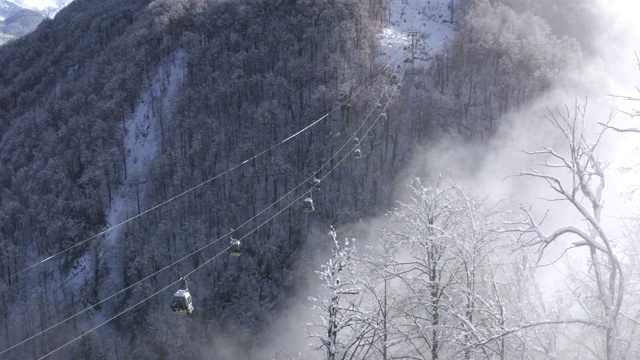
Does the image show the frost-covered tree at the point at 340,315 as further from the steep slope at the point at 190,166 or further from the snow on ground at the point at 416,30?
the snow on ground at the point at 416,30

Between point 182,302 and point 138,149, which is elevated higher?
point 182,302

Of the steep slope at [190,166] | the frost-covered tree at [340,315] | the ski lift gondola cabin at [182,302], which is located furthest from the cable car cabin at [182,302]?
the steep slope at [190,166]

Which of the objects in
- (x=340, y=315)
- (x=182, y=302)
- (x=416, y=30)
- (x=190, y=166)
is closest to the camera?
(x=182, y=302)

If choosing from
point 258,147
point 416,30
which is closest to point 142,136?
point 258,147

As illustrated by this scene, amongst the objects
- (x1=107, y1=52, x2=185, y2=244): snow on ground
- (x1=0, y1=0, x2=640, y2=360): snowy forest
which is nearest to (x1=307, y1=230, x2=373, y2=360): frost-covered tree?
(x1=0, y1=0, x2=640, y2=360): snowy forest

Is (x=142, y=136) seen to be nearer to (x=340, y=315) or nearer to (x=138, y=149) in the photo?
(x=138, y=149)

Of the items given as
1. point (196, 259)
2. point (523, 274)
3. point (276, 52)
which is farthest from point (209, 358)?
point (523, 274)
